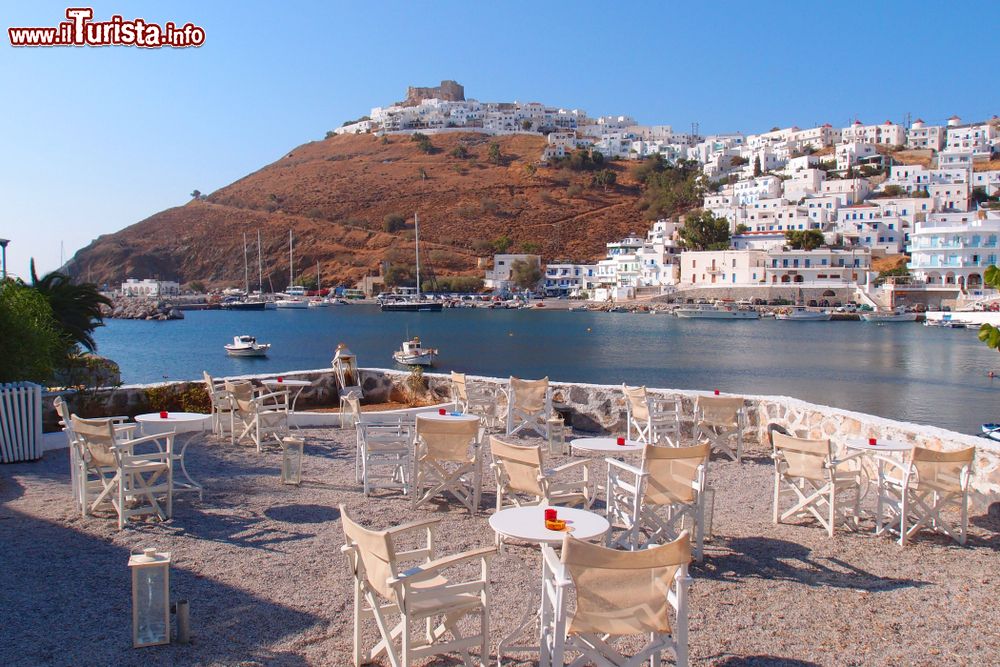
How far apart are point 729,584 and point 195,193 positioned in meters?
167

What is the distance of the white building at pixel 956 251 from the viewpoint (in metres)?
74.5

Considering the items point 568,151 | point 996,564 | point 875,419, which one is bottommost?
point 996,564

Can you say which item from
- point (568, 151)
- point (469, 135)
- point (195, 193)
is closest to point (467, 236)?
point (568, 151)

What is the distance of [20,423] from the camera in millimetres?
8125

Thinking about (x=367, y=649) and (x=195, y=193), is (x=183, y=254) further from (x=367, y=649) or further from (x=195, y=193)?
(x=367, y=649)

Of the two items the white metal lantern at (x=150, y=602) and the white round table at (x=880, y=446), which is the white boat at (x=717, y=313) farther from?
the white metal lantern at (x=150, y=602)

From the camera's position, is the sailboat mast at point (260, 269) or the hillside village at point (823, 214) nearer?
the hillside village at point (823, 214)

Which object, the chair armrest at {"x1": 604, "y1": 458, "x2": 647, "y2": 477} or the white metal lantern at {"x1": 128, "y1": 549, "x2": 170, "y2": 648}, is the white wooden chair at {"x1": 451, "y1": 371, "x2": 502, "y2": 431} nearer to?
the chair armrest at {"x1": 604, "y1": 458, "x2": 647, "y2": 477}

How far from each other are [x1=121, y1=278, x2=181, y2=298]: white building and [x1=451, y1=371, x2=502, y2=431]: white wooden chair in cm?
11282

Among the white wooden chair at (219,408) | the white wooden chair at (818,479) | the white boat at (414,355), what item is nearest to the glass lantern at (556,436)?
the white wooden chair at (818,479)

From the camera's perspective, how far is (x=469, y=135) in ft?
531

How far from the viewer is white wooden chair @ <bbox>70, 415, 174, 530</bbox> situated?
5.70 meters

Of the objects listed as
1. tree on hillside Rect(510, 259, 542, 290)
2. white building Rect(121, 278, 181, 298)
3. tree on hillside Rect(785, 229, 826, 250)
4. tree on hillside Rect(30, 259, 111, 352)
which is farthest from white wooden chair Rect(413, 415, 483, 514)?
white building Rect(121, 278, 181, 298)

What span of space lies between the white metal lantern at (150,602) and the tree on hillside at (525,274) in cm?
10203
